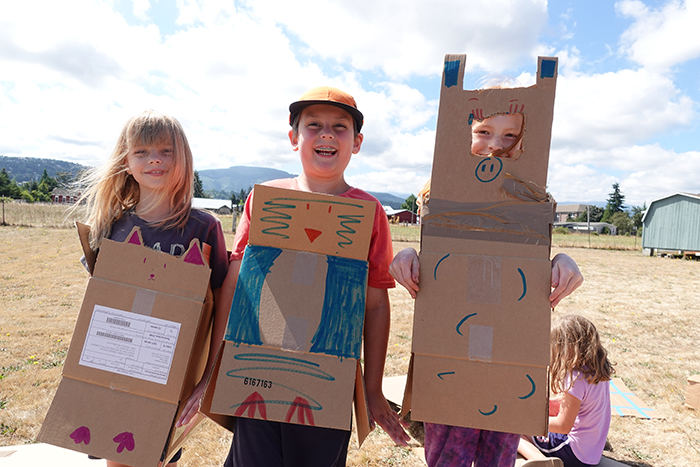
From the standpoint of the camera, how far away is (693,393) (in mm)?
3529

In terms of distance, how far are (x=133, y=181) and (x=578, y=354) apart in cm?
244

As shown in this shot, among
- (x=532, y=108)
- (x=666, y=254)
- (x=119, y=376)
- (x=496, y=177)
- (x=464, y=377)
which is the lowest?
(x=119, y=376)

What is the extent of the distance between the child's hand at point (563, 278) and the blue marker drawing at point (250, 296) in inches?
34.9

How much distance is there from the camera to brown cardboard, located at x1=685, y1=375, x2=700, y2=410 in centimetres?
349

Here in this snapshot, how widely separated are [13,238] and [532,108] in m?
16.5

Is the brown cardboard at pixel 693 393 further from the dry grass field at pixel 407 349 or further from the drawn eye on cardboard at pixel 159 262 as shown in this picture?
the drawn eye on cardboard at pixel 159 262

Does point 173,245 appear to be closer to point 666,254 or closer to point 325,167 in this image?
point 325,167

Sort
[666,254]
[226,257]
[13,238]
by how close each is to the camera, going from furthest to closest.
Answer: [666,254] → [13,238] → [226,257]

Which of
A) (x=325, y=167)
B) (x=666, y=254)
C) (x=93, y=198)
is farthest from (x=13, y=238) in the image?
(x=666, y=254)

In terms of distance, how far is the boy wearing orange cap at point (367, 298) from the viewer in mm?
1366

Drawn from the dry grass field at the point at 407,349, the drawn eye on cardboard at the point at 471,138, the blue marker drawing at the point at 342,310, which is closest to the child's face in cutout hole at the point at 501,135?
the drawn eye on cardboard at the point at 471,138

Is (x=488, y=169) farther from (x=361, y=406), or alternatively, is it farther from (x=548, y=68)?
(x=361, y=406)

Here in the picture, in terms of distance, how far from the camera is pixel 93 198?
5.89 ft

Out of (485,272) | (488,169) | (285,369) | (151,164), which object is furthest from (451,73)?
(151,164)
